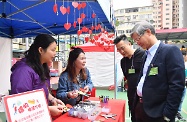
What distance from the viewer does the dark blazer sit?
1335 millimetres

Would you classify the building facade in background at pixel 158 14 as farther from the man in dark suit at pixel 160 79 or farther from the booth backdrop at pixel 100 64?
the man in dark suit at pixel 160 79

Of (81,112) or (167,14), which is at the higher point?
(167,14)

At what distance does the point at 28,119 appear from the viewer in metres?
1.00

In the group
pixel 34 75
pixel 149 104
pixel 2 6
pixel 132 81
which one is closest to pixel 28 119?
pixel 34 75

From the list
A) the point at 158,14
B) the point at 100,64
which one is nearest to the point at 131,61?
the point at 100,64

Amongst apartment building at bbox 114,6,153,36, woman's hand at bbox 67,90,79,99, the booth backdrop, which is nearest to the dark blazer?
woman's hand at bbox 67,90,79,99

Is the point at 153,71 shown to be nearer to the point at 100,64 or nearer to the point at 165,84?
the point at 165,84

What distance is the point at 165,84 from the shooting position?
141cm

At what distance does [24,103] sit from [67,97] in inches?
36.6

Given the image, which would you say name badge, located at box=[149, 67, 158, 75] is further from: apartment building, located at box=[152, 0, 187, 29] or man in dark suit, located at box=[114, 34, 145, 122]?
apartment building, located at box=[152, 0, 187, 29]

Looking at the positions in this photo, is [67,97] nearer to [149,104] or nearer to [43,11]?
[149,104]

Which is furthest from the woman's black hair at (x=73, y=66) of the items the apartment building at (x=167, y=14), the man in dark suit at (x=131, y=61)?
the apartment building at (x=167, y=14)

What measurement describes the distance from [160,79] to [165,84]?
0.05 metres

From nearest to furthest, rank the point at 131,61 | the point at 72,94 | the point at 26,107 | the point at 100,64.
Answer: the point at 26,107
the point at 72,94
the point at 131,61
the point at 100,64
